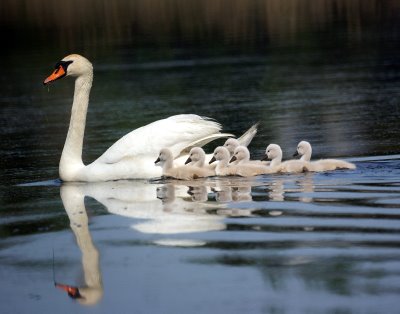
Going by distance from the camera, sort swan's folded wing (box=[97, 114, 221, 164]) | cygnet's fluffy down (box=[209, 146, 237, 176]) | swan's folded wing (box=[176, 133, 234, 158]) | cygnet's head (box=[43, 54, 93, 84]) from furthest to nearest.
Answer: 1. cygnet's head (box=[43, 54, 93, 84])
2. swan's folded wing (box=[176, 133, 234, 158])
3. swan's folded wing (box=[97, 114, 221, 164])
4. cygnet's fluffy down (box=[209, 146, 237, 176])

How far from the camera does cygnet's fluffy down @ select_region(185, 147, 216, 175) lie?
13156 millimetres

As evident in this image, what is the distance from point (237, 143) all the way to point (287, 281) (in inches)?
220

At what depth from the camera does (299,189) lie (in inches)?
460

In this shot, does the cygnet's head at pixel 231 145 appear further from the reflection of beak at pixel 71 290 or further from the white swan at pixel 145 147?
the reflection of beak at pixel 71 290

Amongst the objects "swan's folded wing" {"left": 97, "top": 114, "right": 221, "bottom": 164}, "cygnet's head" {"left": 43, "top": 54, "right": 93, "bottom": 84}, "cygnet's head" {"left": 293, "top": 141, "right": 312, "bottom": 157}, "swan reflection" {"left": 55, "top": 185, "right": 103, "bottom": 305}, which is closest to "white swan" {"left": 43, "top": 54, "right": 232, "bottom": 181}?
"swan's folded wing" {"left": 97, "top": 114, "right": 221, "bottom": 164}

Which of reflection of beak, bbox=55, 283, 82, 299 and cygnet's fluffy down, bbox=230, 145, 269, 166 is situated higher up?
cygnet's fluffy down, bbox=230, 145, 269, 166

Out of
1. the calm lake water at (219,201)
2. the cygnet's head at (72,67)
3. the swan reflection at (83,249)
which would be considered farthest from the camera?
the cygnet's head at (72,67)

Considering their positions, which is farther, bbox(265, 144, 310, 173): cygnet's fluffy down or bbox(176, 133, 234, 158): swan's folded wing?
bbox(176, 133, 234, 158): swan's folded wing

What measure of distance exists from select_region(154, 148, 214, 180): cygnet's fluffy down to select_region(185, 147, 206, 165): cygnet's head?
0.13m

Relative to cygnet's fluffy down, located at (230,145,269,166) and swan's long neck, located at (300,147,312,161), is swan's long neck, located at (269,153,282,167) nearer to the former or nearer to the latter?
cygnet's fluffy down, located at (230,145,269,166)

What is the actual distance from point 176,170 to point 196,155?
0.95 feet

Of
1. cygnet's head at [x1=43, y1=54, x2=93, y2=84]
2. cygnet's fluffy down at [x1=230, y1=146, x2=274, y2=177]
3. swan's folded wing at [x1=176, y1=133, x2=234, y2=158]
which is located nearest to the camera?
cygnet's fluffy down at [x1=230, y1=146, x2=274, y2=177]

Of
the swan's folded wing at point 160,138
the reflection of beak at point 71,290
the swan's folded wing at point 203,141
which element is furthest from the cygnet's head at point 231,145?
the reflection of beak at point 71,290

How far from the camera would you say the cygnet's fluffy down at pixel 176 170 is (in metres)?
13.0
